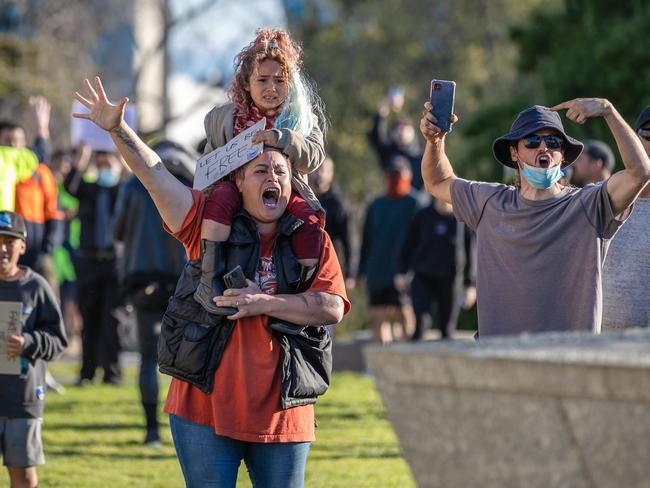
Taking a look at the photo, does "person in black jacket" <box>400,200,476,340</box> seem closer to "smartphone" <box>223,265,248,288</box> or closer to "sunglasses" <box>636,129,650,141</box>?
"sunglasses" <box>636,129,650,141</box>

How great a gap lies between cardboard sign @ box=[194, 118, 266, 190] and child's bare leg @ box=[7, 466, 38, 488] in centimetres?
241

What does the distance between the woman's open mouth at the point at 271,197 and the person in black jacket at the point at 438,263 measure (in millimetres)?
8779

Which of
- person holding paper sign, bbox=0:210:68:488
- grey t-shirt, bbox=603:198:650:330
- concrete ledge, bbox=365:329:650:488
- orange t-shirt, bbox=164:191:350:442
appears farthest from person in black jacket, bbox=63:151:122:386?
concrete ledge, bbox=365:329:650:488

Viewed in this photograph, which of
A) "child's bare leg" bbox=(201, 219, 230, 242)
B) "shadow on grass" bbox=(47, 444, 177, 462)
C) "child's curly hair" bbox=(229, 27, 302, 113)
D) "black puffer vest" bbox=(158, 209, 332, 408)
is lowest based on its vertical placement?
"shadow on grass" bbox=(47, 444, 177, 462)

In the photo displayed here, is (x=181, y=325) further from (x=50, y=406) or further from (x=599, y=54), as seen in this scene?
(x=599, y=54)

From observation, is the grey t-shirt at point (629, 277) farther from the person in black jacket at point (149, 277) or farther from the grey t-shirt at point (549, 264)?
the person in black jacket at point (149, 277)

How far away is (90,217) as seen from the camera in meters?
14.0

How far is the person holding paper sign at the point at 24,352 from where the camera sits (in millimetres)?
6980

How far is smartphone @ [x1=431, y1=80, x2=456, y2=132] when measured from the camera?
19.2ft

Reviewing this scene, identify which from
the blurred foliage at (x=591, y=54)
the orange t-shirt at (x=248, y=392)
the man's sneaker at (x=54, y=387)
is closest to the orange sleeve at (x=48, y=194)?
the man's sneaker at (x=54, y=387)

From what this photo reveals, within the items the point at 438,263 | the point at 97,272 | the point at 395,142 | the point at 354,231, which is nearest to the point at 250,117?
the point at 438,263

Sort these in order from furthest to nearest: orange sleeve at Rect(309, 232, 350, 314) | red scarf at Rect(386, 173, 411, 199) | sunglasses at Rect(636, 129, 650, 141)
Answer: red scarf at Rect(386, 173, 411, 199) < sunglasses at Rect(636, 129, 650, 141) < orange sleeve at Rect(309, 232, 350, 314)

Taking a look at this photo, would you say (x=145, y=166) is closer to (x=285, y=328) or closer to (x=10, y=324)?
(x=285, y=328)

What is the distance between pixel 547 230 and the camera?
570cm
